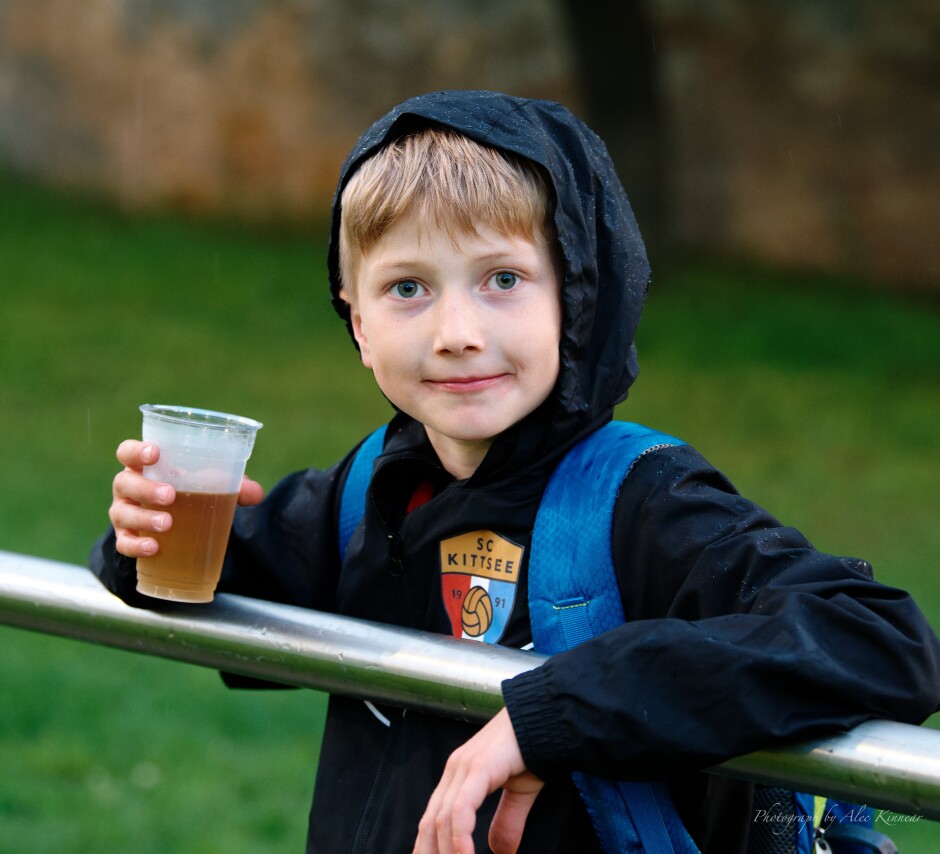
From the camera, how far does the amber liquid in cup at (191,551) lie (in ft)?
6.63

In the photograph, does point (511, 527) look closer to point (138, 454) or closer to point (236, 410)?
point (138, 454)

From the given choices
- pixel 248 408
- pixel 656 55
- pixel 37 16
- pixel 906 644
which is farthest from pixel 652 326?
pixel 906 644

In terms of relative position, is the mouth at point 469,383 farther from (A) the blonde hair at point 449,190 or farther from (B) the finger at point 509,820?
(B) the finger at point 509,820

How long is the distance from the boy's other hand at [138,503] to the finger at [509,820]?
67cm

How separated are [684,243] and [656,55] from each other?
1.64m

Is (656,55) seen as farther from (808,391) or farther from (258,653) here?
(258,653)

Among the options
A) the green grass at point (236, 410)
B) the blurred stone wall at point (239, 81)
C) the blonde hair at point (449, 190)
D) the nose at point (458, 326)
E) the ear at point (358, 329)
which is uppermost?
the blonde hair at point (449, 190)

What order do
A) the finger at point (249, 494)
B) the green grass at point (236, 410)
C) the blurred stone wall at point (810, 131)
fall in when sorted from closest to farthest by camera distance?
the finger at point (249, 494), the green grass at point (236, 410), the blurred stone wall at point (810, 131)

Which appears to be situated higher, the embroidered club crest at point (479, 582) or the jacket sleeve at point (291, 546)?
the embroidered club crest at point (479, 582)

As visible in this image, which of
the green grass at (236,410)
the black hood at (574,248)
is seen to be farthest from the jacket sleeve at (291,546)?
the green grass at (236,410)

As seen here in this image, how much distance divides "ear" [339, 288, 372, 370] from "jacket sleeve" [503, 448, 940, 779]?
2.56 ft

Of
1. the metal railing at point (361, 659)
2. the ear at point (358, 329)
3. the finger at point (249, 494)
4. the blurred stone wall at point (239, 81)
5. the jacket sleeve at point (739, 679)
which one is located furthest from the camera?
the blurred stone wall at point (239, 81)

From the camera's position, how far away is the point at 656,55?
1205 cm

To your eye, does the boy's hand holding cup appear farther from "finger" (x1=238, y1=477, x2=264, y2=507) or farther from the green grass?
the green grass
